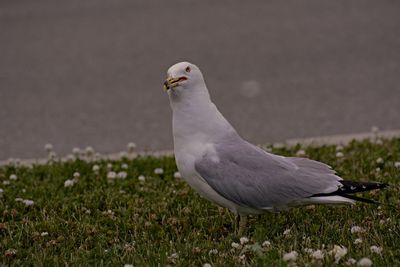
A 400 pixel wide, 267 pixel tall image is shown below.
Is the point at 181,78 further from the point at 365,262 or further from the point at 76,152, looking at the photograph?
the point at 76,152

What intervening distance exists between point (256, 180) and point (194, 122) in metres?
0.47

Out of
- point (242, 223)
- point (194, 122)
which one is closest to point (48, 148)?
point (194, 122)

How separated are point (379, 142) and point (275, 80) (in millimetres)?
2355

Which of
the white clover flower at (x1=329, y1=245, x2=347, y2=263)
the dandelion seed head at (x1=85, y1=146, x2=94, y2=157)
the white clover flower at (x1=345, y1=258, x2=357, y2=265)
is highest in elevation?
the dandelion seed head at (x1=85, y1=146, x2=94, y2=157)

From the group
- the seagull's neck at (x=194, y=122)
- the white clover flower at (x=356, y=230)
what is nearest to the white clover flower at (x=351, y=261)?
the white clover flower at (x=356, y=230)

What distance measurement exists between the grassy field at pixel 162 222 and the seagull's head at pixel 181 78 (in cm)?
82

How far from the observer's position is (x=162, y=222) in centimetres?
462

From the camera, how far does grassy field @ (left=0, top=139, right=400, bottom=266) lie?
153 inches

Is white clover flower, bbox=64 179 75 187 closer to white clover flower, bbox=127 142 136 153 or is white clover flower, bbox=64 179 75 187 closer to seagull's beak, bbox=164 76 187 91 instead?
white clover flower, bbox=127 142 136 153

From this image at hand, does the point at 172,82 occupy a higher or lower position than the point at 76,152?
lower

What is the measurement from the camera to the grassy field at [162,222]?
3.89 metres

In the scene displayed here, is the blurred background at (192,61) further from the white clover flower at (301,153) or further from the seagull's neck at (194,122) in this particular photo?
the seagull's neck at (194,122)

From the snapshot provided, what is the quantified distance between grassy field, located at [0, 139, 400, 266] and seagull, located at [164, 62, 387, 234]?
19 centimetres

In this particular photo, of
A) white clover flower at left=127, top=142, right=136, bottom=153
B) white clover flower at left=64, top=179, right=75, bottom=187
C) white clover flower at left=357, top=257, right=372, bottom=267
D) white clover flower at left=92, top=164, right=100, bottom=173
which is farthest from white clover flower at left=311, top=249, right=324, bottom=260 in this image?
white clover flower at left=127, top=142, right=136, bottom=153
